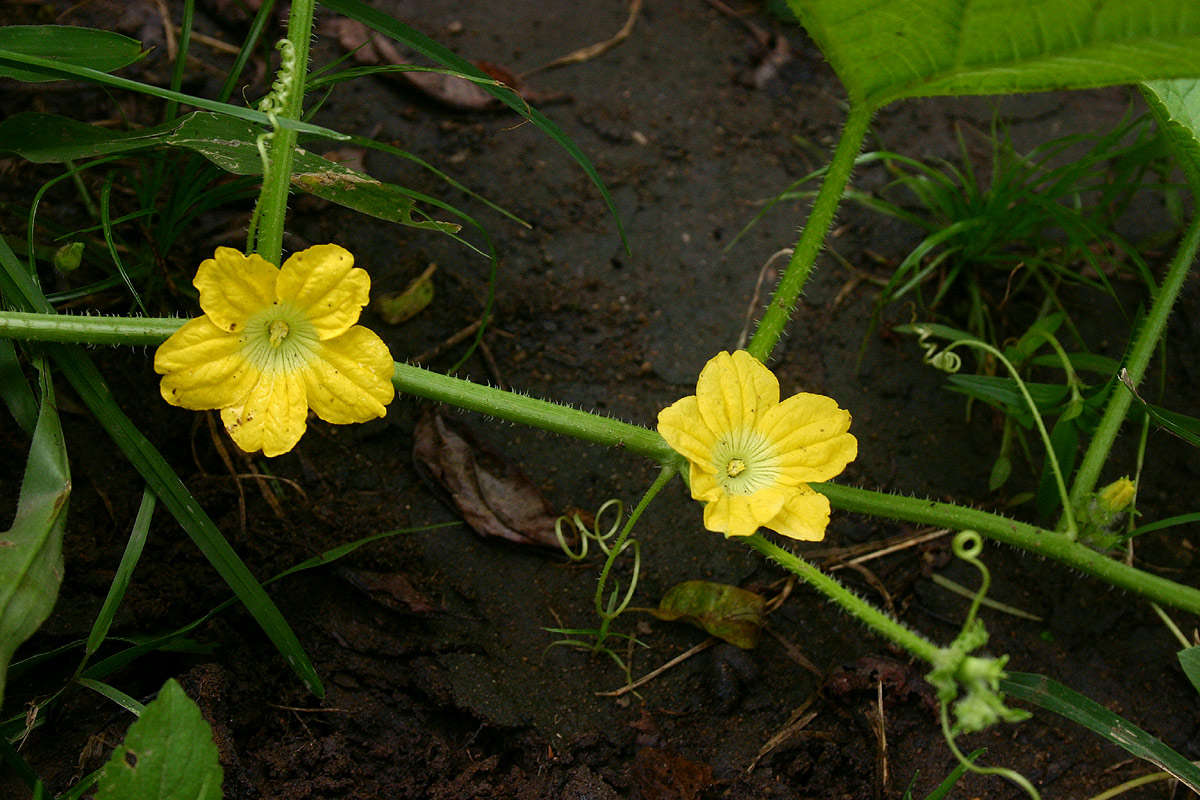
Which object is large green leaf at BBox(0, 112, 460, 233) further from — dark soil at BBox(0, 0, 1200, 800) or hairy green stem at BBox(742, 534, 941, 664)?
hairy green stem at BBox(742, 534, 941, 664)

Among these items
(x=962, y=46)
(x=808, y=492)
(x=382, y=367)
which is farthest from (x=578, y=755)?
(x=962, y=46)

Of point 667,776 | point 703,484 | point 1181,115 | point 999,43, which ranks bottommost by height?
point 667,776

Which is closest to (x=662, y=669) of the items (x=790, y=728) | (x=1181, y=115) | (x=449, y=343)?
(x=790, y=728)

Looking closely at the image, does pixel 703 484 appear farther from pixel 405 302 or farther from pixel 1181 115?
pixel 1181 115

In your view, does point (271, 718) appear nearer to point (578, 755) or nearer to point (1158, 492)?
point (578, 755)

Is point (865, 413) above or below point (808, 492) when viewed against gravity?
below
